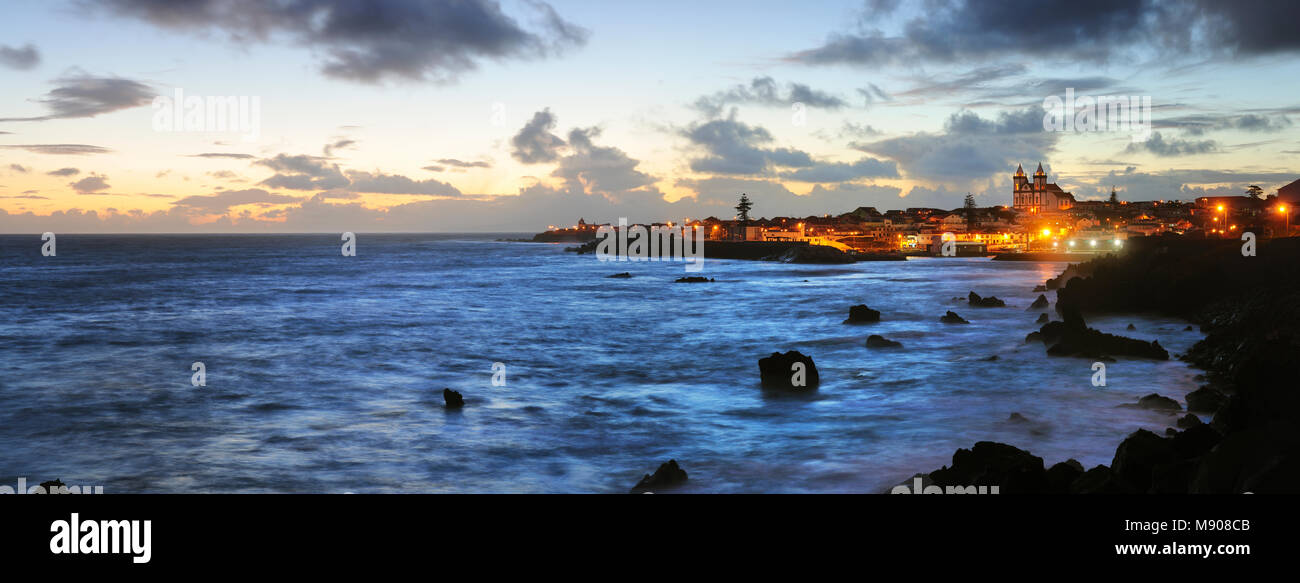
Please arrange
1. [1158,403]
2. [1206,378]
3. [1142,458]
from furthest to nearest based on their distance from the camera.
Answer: [1206,378] → [1158,403] → [1142,458]

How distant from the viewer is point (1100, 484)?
34.5 ft

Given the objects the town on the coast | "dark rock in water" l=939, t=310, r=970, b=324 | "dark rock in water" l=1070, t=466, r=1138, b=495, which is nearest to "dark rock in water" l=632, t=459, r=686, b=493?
"dark rock in water" l=1070, t=466, r=1138, b=495

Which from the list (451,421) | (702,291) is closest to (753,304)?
(702,291)

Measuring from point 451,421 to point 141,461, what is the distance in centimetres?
735

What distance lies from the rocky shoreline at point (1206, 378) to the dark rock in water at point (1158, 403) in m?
0.04

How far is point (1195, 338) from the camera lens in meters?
33.2

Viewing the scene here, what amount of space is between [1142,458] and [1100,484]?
1.54m

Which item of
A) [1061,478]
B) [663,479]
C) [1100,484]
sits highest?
[1100,484]

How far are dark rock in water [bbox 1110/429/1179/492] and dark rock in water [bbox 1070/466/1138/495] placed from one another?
11.8 inches

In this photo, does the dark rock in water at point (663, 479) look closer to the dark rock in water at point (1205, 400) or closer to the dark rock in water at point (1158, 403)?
the dark rock in water at point (1158, 403)

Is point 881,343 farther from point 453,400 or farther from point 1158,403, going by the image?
point 453,400

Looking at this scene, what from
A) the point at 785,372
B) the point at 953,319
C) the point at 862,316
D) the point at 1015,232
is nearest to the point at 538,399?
the point at 785,372

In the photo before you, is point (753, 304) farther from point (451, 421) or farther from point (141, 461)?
point (141, 461)
